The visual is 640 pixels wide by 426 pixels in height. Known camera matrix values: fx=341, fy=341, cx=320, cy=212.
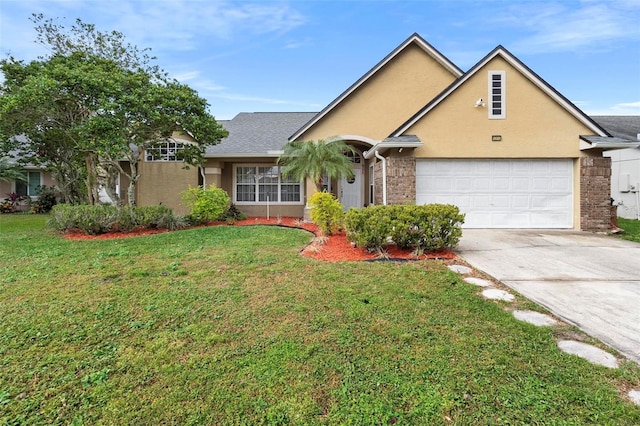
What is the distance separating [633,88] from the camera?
17.3 meters

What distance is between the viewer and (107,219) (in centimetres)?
1081

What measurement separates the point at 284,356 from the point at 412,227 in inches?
192

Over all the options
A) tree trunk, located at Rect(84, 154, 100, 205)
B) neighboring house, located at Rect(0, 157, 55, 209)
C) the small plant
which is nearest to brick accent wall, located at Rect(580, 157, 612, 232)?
tree trunk, located at Rect(84, 154, 100, 205)

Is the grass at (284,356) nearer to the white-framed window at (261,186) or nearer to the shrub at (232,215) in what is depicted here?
the shrub at (232,215)

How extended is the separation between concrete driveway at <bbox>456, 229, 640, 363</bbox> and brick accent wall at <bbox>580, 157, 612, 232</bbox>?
0.95 meters

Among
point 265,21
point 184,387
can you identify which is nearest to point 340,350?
point 184,387

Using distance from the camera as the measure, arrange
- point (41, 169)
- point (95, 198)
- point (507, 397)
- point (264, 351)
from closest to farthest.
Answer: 1. point (507, 397)
2. point (264, 351)
3. point (95, 198)
4. point (41, 169)

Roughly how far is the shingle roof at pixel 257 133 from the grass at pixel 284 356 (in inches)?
377

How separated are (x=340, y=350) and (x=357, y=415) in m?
0.90

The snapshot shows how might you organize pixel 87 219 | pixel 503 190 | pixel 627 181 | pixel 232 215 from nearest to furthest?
pixel 87 219 < pixel 503 190 < pixel 232 215 < pixel 627 181

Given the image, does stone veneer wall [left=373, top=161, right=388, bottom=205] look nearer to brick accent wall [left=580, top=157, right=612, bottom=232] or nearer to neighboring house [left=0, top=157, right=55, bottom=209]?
brick accent wall [left=580, top=157, right=612, bottom=232]

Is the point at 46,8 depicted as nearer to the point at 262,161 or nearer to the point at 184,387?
the point at 262,161

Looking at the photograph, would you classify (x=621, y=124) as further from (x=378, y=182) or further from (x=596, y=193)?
(x=378, y=182)

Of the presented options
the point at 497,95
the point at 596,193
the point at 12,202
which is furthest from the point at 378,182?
the point at 12,202
